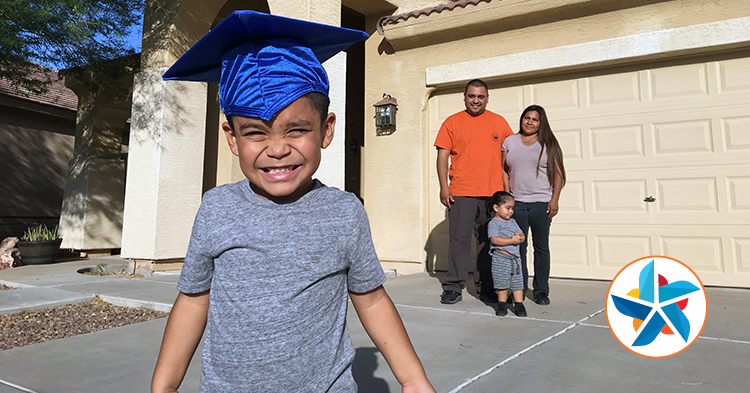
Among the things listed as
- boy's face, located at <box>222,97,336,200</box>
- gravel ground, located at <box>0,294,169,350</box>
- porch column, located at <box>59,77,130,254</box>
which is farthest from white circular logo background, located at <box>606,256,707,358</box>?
porch column, located at <box>59,77,130,254</box>

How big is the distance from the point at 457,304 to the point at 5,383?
2.93m

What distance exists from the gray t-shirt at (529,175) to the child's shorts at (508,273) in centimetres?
60

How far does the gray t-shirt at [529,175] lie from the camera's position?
388 cm

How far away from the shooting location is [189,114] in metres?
5.97

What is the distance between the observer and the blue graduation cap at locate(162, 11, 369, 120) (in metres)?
1.03

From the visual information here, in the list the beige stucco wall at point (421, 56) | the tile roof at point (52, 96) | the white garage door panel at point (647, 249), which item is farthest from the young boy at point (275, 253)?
the tile roof at point (52, 96)

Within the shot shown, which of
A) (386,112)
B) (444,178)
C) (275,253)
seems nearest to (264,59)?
(275,253)

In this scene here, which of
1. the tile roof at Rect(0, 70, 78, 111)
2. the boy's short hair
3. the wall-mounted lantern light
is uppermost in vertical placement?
the tile roof at Rect(0, 70, 78, 111)

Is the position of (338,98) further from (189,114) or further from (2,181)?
(2,181)

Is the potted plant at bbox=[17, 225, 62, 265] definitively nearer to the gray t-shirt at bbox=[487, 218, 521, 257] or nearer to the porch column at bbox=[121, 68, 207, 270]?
the porch column at bbox=[121, 68, 207, 270]

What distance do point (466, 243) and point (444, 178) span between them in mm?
580

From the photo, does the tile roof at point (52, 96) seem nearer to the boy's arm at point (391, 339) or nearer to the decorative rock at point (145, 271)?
the decorative rock at point (145, 271)

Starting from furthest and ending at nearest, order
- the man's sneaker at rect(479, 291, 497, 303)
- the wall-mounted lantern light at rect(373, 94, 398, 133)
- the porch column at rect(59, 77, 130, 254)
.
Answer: the porch column at rect(59, 77, 130, 254) → the wall-mounted lantern light at rect(373, 94, 398, 133) → the man's sneaker at rect(479, 291, 497, 303)

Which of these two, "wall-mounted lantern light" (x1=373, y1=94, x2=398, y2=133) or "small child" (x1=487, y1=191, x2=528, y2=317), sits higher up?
"wall-mounted lantern light" (x1=373, y1=94, x2=398, y2=133)
